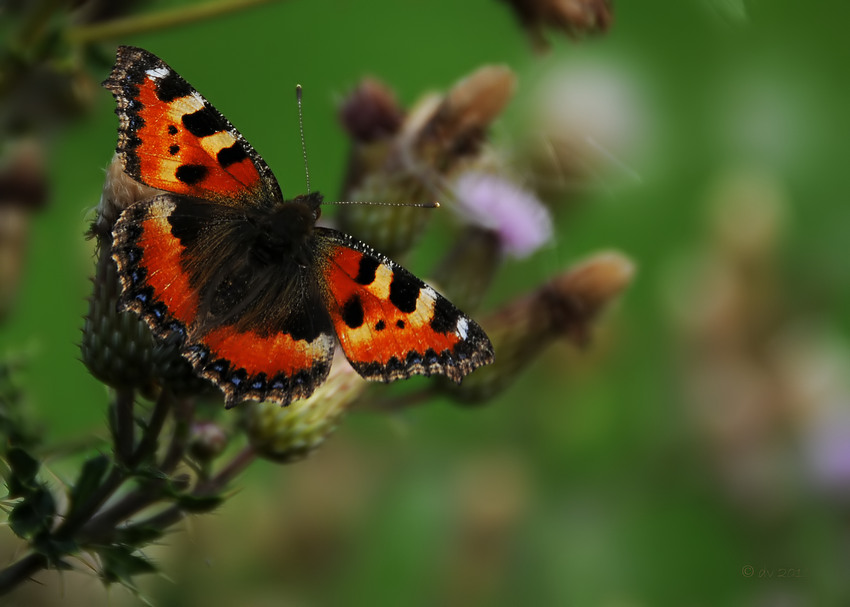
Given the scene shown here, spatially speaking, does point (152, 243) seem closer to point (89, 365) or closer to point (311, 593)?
point (89, 365)

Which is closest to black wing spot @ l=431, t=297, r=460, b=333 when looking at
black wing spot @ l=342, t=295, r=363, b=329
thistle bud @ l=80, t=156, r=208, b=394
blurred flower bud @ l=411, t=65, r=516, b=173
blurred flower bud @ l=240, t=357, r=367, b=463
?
black wing spot @ l=342, t=295, r=363, b=329

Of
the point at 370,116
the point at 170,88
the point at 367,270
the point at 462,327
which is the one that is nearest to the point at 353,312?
the point at 367,270

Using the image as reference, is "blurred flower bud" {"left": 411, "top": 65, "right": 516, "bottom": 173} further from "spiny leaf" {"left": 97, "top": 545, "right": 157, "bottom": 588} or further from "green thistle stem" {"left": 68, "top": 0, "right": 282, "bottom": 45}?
"spiny leaf" {"left": 97, "top": 545, "right": 157, "bottom": 588}

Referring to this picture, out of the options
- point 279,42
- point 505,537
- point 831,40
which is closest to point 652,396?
point 505,537

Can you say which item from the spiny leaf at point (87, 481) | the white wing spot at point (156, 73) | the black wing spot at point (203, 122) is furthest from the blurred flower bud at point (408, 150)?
the spiny leaf at point (87, 481)

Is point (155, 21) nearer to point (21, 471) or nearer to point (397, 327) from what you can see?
point (397, 327)
